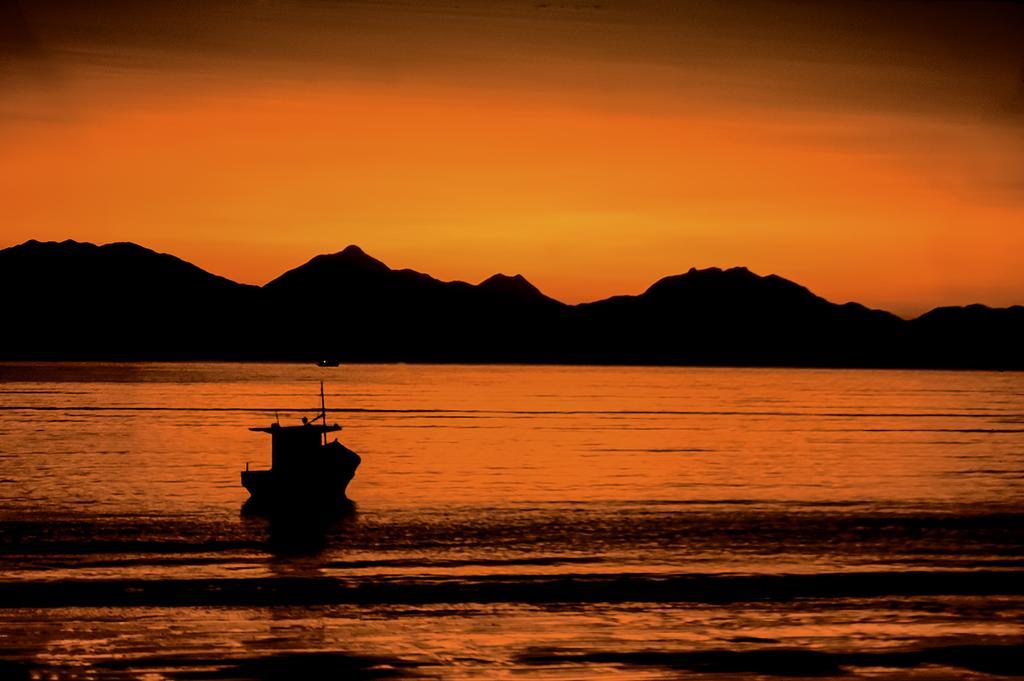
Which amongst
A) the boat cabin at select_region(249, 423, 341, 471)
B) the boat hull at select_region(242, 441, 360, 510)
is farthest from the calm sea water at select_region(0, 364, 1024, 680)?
the boat cabin at select_region(249, 423, 341, 471)

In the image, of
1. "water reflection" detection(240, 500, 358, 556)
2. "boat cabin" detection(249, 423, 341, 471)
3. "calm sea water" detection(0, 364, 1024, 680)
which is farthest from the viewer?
"boat cabin" detection(249, 423, 341, 471)

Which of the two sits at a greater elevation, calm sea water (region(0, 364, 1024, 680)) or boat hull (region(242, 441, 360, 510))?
boat hull (region(242, 441, 360, 510))

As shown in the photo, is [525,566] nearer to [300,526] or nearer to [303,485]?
[300,526]

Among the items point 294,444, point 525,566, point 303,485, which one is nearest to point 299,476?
point 303,485

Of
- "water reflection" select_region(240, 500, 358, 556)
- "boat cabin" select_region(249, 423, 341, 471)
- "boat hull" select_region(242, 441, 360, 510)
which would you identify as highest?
"boat cabin" select_region(249, 423, 341, 471)

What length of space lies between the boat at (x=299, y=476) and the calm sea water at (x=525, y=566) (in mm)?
1231

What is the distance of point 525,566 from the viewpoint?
116 ft

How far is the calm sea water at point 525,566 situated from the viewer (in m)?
23.3

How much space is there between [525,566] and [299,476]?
50.9ft

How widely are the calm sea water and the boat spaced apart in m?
1.23

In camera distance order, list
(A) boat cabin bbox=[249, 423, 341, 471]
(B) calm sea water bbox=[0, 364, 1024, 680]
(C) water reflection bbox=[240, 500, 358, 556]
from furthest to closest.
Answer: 1. (A) boat cabin bbox=[249, 423, 341, 471]
2. (C) water reflection bbox=[240, 500, 358, 556]
3. (B) calm sea water bbox=[0, 364, 1024, 680]

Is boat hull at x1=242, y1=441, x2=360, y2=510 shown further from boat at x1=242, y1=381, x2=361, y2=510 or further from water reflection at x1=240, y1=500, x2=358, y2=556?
water reflection at x1=240, y1=500, x2=358, y2=556

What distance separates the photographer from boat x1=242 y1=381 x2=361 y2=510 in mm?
47688

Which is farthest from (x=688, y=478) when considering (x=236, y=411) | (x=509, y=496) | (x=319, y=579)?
(x=236, y=411)
